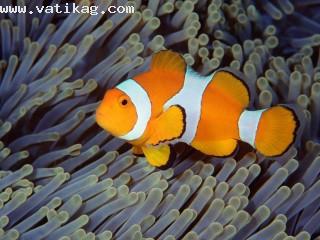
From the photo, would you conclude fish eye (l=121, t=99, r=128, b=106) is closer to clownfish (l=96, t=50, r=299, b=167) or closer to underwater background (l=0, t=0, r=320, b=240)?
clownfish (l=96, t=50, r=299, b=167)

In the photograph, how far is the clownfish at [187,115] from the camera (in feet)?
4.37

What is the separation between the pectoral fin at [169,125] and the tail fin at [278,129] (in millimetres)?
226

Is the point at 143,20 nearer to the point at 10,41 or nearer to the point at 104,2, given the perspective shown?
the point at 104,2

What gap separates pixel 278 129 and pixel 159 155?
0.31 meters

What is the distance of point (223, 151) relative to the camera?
143 cm

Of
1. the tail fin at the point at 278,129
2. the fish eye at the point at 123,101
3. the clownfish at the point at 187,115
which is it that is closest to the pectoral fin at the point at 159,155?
the clownfish at the point at 187,115

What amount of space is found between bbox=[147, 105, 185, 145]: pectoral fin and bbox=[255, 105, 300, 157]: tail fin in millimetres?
226

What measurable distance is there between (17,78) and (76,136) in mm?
247

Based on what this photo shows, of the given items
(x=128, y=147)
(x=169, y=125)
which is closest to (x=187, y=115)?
(x=169, y=125)

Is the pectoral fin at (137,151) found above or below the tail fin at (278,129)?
below

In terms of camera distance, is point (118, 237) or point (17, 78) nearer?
point (118, 237)

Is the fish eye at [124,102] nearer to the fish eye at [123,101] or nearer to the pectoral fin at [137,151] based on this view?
the fish eye at [123,101]

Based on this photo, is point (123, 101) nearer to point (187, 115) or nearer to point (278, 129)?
point (187, 115)

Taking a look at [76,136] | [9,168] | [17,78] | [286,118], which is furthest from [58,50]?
[286,118]
